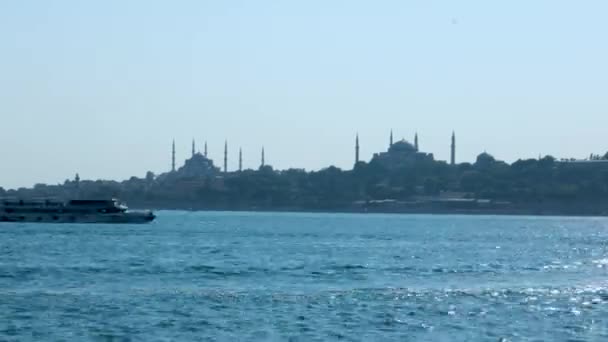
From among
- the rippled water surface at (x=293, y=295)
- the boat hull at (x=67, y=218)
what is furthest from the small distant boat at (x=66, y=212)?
the rippled water surface at (x=293, y=295)

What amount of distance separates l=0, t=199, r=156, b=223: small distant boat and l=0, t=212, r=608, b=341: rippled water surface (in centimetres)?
4897

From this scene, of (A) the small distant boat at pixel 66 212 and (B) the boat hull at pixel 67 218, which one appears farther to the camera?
(A) the small distant boat at pixel 66 212

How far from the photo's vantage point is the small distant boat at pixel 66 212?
122 m

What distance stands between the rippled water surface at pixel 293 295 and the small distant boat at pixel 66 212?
161ft

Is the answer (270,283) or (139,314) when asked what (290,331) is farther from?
(270,283)

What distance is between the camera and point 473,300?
4128cm

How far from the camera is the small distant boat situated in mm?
121625

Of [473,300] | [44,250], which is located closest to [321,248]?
[44,250]

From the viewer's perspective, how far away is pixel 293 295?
1654 inches

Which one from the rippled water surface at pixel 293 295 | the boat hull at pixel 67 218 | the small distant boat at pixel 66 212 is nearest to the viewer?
the rippled water surface at pixel 293 295

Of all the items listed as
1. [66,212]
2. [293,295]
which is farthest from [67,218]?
[293,295]

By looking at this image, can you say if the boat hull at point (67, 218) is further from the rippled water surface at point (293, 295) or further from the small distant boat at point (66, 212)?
the rippled water surface at point (293, 295)

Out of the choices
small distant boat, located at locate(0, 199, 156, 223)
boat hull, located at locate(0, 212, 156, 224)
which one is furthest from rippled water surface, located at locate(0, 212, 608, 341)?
small distant boat, located at locate(0, 199, 156, 223)

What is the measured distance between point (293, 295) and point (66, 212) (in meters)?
82.3
